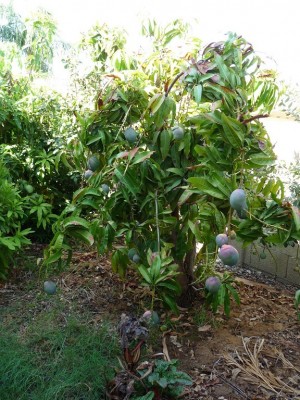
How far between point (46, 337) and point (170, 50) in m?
1.87

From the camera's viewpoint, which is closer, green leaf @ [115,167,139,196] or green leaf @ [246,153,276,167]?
green leaf @ [246,153,276,167]

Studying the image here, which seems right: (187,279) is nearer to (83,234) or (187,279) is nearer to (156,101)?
(83,234)

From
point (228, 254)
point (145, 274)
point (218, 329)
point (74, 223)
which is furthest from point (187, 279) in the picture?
point (228, 254)

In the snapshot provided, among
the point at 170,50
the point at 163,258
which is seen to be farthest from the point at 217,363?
the point at 170,50

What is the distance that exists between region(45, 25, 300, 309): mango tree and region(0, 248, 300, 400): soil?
1.11 feet

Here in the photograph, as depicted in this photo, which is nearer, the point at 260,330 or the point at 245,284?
the point at 260,330

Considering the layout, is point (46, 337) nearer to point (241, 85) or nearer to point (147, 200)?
point (147, 200)

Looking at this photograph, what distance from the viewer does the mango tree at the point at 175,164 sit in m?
2.11

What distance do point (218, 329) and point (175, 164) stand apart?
1038 mm

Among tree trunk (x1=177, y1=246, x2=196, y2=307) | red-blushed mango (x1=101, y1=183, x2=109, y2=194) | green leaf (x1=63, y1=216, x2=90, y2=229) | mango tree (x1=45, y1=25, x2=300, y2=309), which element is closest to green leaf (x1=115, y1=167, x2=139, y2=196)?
mango tree (x1=45, y1=25, x2=300, y2=309)

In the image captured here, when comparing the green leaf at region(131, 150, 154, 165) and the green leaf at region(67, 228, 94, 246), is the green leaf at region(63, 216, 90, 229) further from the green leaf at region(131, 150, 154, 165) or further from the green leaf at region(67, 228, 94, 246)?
the green leaf at region(131, 150, 154, 165)

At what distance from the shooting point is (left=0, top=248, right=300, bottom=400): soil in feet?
7.55

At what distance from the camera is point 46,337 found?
2.58 metres

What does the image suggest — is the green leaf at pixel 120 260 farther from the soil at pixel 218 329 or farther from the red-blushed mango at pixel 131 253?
the soil at pixel 218 329
